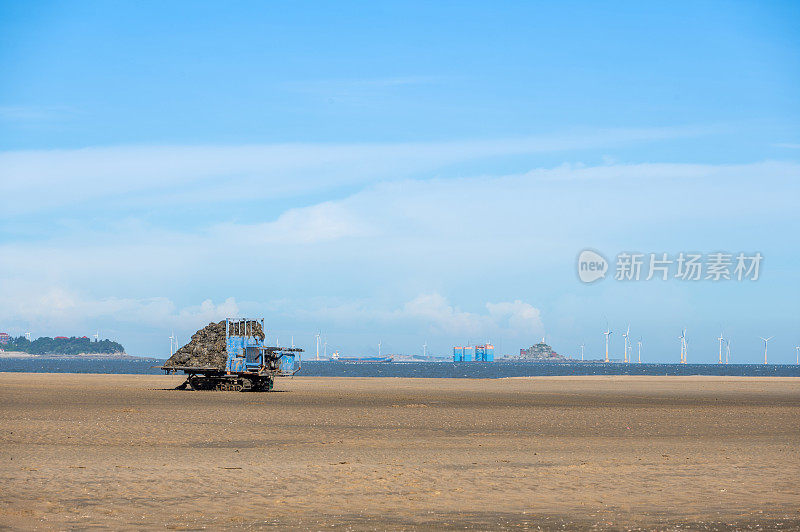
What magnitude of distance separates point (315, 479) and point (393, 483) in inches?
63.1

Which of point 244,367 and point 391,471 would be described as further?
point 244,367

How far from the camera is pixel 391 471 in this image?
1931 cm

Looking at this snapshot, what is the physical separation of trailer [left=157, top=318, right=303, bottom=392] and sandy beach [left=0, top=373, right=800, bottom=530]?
19.7 m

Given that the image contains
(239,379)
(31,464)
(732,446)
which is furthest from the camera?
(239,379)

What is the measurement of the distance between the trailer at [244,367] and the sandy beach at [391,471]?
64.5 feet

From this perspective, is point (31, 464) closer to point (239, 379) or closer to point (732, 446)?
point (732, 446)

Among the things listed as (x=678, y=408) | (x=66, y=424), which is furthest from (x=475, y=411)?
(x=66, y=424)

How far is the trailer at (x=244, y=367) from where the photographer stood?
5597cm

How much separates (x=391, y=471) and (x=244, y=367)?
37.9 metres

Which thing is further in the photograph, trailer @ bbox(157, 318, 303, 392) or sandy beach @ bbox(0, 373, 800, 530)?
trailer @ bbox(157, 318, 303, 392)

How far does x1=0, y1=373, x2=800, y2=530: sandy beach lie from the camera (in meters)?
14.4

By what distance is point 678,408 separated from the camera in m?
44.3

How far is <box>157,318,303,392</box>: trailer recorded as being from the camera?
184ft

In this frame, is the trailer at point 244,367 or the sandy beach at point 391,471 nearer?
the sandy beach at point 391,471
